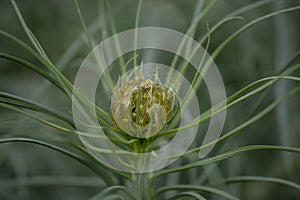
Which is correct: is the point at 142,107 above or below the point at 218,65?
below

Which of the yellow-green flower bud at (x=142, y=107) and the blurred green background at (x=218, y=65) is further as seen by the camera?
the blurred green background at (x=218, y=65)

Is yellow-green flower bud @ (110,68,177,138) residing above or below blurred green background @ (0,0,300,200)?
below

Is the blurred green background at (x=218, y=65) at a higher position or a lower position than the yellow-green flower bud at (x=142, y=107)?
higher

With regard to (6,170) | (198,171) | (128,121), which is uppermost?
(6,170)

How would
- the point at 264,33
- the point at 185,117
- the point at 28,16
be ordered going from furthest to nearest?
the point at 28,16
the point at 264,33
the point at 185,117

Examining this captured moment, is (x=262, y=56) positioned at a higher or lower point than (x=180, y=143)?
higher

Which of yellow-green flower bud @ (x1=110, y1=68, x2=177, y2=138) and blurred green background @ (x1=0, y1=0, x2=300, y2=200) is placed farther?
blurred green background @ (x1=0, y1=0, x2=300, y2=200)

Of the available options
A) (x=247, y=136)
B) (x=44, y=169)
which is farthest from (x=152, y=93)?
(x=44, y=169)

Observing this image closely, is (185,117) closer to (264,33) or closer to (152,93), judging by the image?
(152,93)
